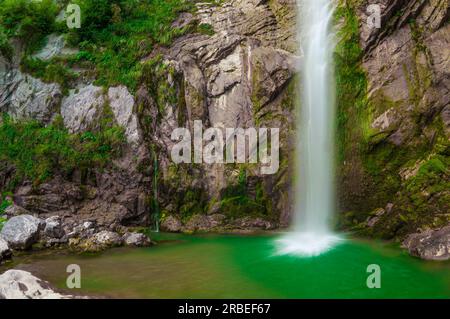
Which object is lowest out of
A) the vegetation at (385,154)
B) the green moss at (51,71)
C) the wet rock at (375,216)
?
the wet rock at (375,216)

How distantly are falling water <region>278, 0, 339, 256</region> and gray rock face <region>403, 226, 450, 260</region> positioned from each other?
3.08 m

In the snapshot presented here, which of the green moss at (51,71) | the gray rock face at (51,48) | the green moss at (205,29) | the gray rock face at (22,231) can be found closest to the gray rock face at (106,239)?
the gray rock face at (22,231)

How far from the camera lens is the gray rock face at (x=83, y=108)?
15195 mm

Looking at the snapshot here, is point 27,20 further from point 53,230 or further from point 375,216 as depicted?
point 375,216

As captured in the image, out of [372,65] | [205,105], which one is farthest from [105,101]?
[372,65]

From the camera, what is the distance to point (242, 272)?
8.66m

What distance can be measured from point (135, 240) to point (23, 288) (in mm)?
4555

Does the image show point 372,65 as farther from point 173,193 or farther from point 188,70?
point 173,193

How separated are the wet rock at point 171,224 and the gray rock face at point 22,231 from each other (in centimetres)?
398

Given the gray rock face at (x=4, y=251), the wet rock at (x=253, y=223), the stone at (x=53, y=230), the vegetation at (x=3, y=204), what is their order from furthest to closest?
the wet rock at (x=253, y=223), the vegetation at (x=3, y=204), the stone at (x=53, y=230), the gray rock face at (x=4, y=251)

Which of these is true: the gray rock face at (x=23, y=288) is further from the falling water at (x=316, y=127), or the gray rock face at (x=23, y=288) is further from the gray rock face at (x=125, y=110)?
the gray rock face at (x=125, y=110)

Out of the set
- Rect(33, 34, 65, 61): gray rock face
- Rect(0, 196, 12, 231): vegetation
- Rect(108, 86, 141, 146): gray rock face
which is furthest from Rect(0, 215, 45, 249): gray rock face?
Rect(33, 34, 65, 61): gray rock face

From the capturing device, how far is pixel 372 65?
13.7 m

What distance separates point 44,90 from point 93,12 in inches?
151
